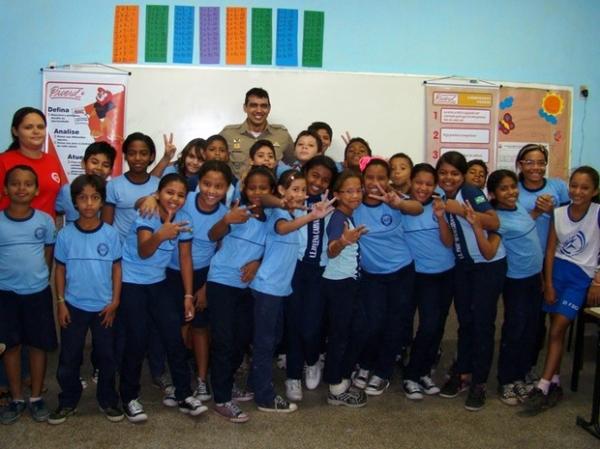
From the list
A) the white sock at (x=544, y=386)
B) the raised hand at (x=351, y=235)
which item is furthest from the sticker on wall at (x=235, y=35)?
the white sock at (x=544, y=386)

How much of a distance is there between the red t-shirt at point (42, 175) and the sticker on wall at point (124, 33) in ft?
4.81

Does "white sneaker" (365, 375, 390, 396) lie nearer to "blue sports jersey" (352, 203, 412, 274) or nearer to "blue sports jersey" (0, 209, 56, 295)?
"blue sports jersey" (352, 203, 412, 274)

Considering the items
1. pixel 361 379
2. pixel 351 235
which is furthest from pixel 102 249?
pixel 361 379

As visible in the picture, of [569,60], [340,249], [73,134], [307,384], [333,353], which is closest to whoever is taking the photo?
[340,249]

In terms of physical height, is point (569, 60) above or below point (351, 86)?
above

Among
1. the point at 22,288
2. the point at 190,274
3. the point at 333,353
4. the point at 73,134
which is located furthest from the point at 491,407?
the point at 73,134

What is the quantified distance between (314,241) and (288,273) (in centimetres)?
22

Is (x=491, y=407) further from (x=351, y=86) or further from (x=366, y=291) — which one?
(x=351, y=86)

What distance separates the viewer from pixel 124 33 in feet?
12.1

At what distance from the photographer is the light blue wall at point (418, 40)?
365 centimetres

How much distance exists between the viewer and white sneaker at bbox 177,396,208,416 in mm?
2285

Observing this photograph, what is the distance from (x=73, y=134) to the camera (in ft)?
12.0

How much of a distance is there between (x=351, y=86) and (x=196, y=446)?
2.84m

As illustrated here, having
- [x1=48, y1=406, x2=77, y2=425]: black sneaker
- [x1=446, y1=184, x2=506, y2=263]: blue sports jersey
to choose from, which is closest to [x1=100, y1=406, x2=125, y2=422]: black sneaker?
[x1=48, y1=406, x2=77, y2=425]: black sneaker
